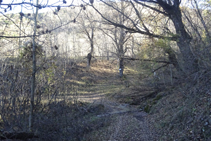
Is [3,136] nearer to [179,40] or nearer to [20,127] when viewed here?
[20,127]

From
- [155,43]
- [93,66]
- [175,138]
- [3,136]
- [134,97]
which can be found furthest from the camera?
[93,66]

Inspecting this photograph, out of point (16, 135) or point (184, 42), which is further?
point (184, 42)

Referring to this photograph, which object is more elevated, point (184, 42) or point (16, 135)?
point (184, 42)

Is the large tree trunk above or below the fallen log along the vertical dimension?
above

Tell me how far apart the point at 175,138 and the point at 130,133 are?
8.86 feet

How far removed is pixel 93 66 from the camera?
138 ft

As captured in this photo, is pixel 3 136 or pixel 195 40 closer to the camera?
pixel 3 136

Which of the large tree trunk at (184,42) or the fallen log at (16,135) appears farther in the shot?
the large tree trunk at (184,42)

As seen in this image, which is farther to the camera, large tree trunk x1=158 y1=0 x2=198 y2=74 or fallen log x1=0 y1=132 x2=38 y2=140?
large tree trunk x1=158 y1=0 x2=198 y2=74

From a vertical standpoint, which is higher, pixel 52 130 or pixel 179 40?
pixel 179 40

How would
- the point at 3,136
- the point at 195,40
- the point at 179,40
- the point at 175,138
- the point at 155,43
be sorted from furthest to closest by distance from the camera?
the point at 155,43
the point at 179,40
the point at 195,40
the point at 175,138
the point at 3,136

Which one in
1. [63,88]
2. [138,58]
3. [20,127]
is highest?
[138,58]

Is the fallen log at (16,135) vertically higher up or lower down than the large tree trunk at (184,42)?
lower down

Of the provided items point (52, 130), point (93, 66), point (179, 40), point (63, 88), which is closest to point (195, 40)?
point (179, 40)
